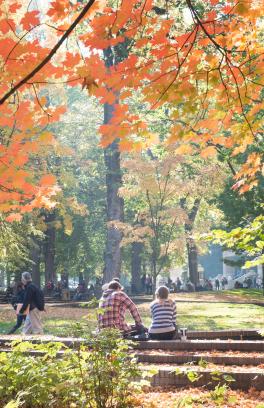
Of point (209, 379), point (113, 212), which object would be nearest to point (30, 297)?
point (209, 379)

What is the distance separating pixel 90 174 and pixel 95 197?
5.92 feet

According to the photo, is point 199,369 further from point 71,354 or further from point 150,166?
point 150,166

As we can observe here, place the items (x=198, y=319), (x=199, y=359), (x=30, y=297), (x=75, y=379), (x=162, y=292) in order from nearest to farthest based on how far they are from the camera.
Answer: (x=75, y=379) < (x=199, y=359) < (x=162, y=292) < (x=30, y=297) < (x=198, y=319)

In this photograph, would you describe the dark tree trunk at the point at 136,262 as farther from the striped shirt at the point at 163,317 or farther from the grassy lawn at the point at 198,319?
the striped shirt at the point at 163,317

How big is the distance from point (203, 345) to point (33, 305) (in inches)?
179

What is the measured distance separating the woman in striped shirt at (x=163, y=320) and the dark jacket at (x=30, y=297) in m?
3.33

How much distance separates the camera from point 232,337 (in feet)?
34.3

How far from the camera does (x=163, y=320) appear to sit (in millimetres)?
9844

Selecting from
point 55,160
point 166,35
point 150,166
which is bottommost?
point 166,35

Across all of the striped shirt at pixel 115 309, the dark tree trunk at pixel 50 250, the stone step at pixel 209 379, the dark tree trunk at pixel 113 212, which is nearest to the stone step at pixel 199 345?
the striped shirt at pixel 115 309

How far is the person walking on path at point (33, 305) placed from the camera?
12367mm

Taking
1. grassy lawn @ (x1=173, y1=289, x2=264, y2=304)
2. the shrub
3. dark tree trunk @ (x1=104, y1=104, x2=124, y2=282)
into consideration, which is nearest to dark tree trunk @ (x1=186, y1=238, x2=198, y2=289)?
grassy lawn @ (x1=173, y1=289, x2=264, y2=304)

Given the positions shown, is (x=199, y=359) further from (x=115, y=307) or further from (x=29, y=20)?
(x=29, y=20)

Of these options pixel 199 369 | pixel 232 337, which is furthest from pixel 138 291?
pixel 199 369
